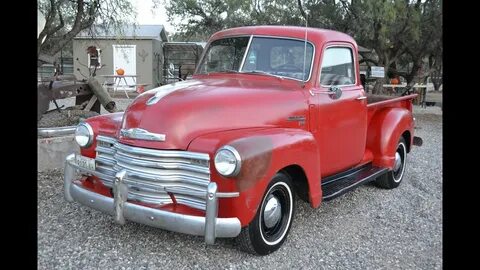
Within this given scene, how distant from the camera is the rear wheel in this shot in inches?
241

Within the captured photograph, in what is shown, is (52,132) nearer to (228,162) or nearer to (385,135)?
(228,162)

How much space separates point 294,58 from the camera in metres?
4.71

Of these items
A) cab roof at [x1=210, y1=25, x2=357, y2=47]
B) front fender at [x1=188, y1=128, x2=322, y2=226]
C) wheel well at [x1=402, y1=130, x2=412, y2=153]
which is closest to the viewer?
front fender at [x1=188, y1=128, x2=322, y2=226]

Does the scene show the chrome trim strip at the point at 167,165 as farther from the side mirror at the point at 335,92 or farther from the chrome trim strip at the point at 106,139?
the side mirror at the point at 335,92

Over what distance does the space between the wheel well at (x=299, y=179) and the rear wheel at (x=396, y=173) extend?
2.34m

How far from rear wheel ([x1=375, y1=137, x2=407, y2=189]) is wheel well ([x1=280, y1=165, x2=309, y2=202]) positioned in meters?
2.34

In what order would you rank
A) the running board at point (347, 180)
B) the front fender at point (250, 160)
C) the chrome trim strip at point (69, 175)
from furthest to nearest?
1. the running board at point (347, 180)
2. the chrome trim strip at point (69, 175)
3. the front fender at point (250, 160)

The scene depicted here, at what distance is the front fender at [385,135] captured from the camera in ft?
19.0

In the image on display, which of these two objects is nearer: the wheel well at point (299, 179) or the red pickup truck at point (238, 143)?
the red pickup truck at point (238, 143)

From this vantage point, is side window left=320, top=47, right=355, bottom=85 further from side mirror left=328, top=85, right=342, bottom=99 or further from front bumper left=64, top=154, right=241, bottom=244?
front bumper left=64, top=154, right=241, bottom=244

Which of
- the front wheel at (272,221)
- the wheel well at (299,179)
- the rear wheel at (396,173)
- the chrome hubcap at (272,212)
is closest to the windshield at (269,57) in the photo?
the wheel well at (299,179)

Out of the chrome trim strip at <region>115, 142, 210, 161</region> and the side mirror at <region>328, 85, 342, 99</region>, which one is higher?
the side mirror at <region>328, 85, 342, 99</region>

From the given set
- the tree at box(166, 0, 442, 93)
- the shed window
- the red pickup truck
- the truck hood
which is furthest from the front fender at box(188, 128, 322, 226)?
the shed window
